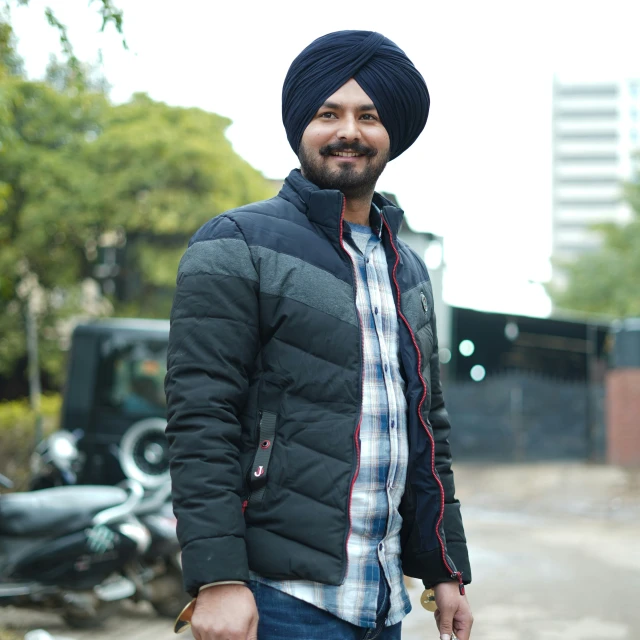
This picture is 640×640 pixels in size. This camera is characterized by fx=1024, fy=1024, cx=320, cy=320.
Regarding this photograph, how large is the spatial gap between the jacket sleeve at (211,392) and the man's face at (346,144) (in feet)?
0.90

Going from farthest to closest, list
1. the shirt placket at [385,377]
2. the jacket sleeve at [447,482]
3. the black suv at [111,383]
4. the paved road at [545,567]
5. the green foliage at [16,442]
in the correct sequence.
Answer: the black suv at [111,383], the green foliage at [16,442], the paved road at [545,567], the jacket sleeve at [447,482], the shirt placket at [385,377]

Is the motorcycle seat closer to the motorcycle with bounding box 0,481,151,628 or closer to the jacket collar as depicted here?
the motorcycle with bounding box 0,481,151,628

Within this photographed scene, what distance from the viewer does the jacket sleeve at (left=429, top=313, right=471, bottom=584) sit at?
7.71 ft

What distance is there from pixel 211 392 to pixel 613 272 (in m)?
33.3

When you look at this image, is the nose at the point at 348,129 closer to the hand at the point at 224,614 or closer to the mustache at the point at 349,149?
the mustache at the point at 349,149

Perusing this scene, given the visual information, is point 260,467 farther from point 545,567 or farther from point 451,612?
point 545,567

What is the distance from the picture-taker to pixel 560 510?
1348cm

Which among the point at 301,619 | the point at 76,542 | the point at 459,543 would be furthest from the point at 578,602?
the point at 301,619

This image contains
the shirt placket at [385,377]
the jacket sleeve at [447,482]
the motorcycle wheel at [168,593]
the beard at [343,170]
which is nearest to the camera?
the shirt placket at [385,377]

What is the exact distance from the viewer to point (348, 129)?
2.19 metres

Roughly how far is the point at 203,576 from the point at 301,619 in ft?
0.81

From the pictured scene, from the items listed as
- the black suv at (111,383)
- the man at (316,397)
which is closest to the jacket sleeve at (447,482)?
the man at (316,397)

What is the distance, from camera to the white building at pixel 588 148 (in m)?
144

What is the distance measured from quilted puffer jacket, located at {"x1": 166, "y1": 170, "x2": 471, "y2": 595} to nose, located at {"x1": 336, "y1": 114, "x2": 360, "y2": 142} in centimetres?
13
